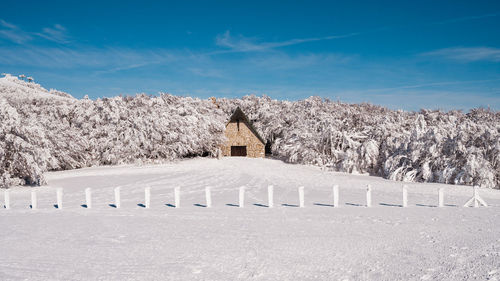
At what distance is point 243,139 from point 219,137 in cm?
305

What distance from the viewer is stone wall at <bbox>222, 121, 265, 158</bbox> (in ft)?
133

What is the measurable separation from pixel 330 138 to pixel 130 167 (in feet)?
58.0

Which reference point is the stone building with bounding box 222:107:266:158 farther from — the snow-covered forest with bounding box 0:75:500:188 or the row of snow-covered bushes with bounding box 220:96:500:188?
the row of snow-covered bushes with bounding box 220:96:500:188

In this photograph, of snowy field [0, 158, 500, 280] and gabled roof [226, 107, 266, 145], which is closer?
snowy field [0, 158, 500, 280]

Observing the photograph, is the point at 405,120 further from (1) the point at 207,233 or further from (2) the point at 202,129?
(1) the point at 207,233

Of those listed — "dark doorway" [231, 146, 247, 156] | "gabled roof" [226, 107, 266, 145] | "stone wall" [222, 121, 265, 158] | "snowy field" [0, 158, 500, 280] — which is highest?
"gabled roof" [226, 107, 266, 145]

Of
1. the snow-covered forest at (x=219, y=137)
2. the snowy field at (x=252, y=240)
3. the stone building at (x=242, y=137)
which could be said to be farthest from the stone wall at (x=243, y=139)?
the snowy field at (x=252, y=240)

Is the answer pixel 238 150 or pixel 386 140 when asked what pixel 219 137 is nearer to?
pixel 238 150

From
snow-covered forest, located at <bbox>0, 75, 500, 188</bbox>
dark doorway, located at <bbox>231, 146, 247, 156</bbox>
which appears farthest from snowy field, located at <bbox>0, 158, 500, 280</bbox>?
dark doorway, located at <bbox>231, 146, 247, 156</bbox>

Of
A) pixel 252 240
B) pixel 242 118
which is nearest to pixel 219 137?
pixel 242 118

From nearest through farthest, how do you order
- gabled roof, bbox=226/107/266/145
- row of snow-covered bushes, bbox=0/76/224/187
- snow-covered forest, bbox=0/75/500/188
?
snow-covered forest, bbox=0/75/500/188 → row of snow-covered bushes, bbox=0/76/224/187 → gabled roof, bbox=226/107/266/145

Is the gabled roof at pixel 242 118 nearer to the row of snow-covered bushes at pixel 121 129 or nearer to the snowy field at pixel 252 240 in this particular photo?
the row of snow-covered bushes at pixel 121 129

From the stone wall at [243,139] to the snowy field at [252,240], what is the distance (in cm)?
2180

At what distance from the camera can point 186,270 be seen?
24.1 ft
